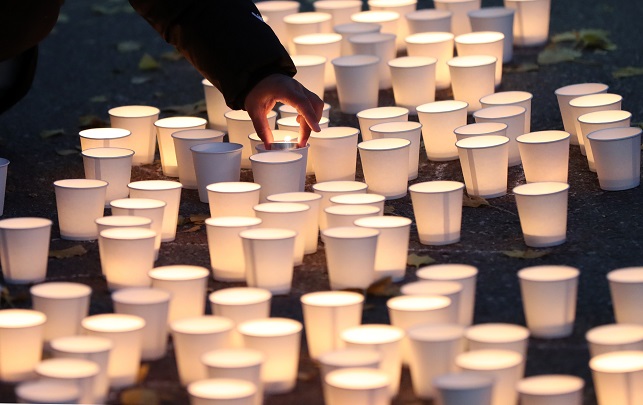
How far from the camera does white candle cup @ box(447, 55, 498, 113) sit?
4.23m

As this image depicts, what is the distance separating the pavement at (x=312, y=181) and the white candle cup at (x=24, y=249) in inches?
1.7

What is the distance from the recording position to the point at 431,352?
241cm

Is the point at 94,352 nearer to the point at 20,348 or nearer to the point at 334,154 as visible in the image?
the point at 20,348

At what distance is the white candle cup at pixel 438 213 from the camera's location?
3201 mm

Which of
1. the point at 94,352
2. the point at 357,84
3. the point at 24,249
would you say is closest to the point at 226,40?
the point at 357,84

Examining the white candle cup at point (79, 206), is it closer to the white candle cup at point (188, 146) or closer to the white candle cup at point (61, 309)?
the white candle cup at point (188, 146)

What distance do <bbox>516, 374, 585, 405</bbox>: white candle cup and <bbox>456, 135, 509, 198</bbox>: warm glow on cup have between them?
1308 mm

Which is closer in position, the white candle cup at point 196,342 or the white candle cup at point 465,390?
the white candle cup at point 465,390

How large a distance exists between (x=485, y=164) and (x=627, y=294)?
98cm

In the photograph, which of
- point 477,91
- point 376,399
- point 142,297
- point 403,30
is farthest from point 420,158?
point 376,399

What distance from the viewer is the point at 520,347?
2.42 m

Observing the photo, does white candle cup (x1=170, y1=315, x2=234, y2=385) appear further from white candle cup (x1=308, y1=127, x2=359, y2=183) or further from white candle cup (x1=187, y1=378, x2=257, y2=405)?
white candle cup (x1=308, y1=127, x2=359, y2=183)

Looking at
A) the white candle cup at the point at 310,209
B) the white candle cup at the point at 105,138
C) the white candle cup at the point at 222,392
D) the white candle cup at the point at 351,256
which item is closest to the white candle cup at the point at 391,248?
the white candle cup at the point at 351,256

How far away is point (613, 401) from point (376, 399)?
1.47 ft
